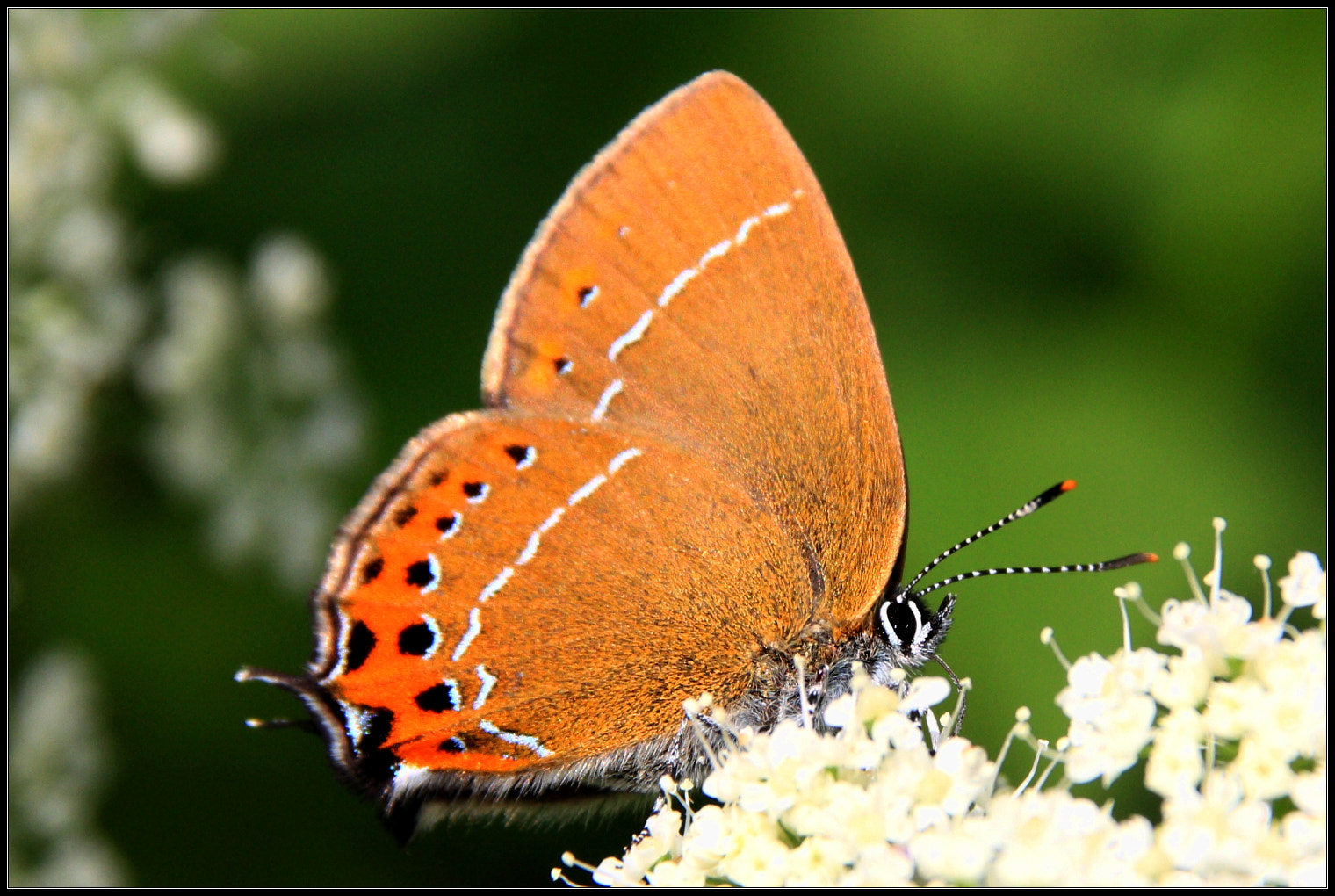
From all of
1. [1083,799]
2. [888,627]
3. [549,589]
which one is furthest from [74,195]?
[1083,799]

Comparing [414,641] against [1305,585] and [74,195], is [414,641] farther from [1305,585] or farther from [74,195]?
[74,195]

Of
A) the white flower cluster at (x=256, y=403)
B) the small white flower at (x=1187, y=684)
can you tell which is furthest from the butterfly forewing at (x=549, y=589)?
the white flower cluster at (x=256, y=403)

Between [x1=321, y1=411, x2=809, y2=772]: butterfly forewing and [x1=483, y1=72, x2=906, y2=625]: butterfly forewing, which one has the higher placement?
[x1=483, y1=72, x2=906, y2=625]: butterfly forewing

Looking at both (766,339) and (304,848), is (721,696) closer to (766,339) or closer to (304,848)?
(766,339)

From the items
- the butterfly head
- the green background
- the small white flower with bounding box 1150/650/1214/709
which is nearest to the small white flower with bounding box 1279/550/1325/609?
the small white flower with bounding box 1150/650/1214/709

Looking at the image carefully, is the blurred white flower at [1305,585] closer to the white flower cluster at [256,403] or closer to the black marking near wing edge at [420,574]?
the black marking near wing edge at [420,574]

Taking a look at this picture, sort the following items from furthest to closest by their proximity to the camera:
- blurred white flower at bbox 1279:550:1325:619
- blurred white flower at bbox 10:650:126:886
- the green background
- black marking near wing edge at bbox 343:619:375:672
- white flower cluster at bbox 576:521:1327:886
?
the green background, blurred white flower at bbox 10:650:126:886, black marking near wing edge at bbox 343:619:375:672, blurred white flower at bbox 1279:550:1325:619, white flower cluster at bbox 576:521:1327:886

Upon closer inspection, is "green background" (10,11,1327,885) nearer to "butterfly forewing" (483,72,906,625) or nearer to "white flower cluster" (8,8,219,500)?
"white flower cluster" (8,8,219,500)

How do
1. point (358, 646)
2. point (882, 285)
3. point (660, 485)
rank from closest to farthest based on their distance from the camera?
point (358, 646) < point (660, 485) < point (882, 285)
